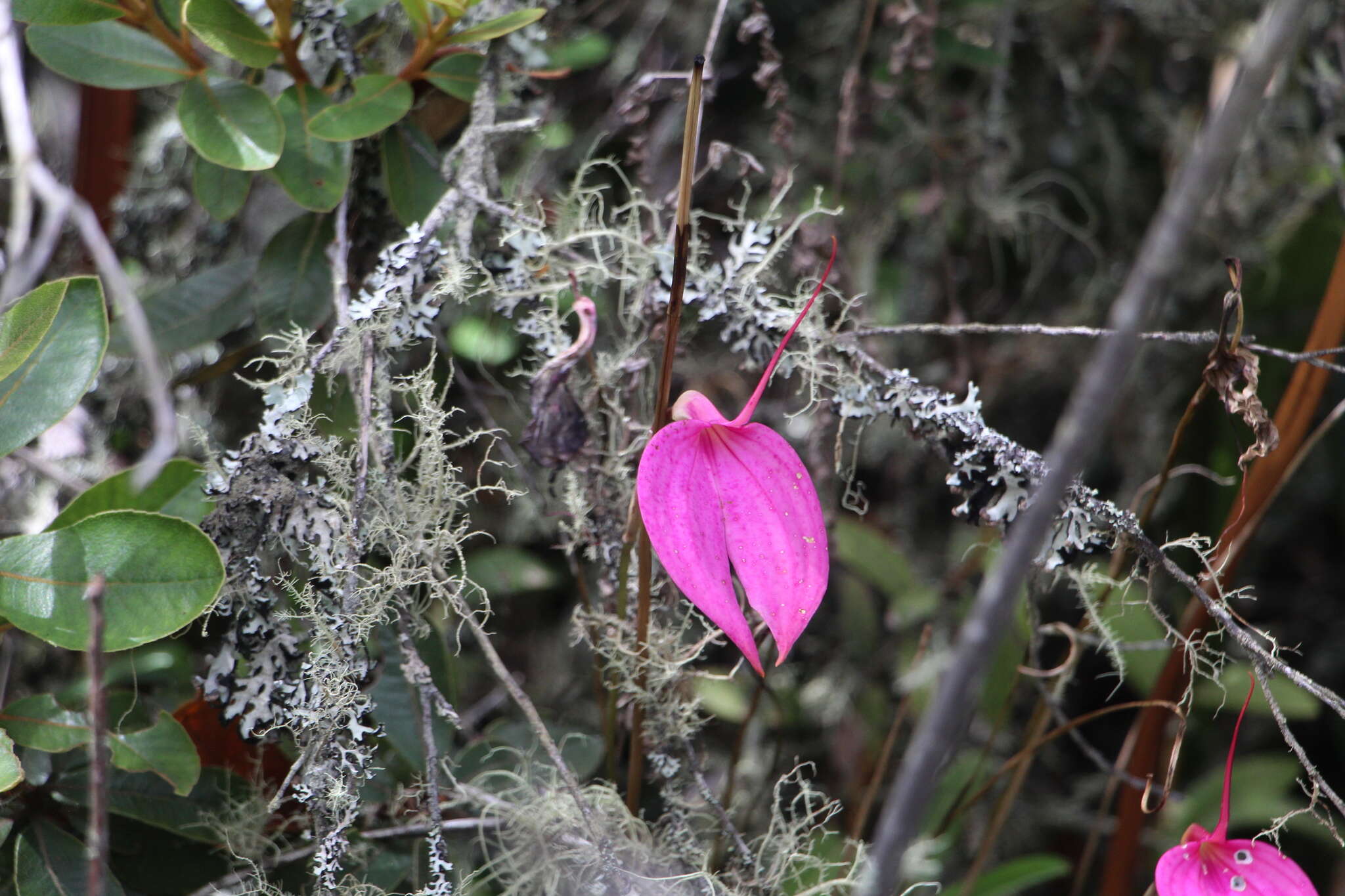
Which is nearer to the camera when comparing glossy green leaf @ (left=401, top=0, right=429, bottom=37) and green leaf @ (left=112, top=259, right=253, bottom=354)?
glossy green leaf @ (left=401, top=0, right=429, bottom=37)

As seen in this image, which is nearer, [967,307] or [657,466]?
[657,466]

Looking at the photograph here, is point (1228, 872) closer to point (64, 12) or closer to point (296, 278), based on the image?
point (296, 278)

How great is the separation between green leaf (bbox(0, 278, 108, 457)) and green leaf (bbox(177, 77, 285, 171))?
0.12 metres

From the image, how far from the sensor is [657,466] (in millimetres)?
496

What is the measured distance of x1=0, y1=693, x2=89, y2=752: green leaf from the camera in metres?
0.57

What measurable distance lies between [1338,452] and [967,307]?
0.50 m

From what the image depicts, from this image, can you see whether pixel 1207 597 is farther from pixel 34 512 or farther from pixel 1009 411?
pixel 34 512

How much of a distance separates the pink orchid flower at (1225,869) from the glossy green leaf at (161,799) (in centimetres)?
59

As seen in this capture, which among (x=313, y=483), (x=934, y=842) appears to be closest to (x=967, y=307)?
(x=934, y=842)

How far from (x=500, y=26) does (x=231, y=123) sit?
193 millimetres

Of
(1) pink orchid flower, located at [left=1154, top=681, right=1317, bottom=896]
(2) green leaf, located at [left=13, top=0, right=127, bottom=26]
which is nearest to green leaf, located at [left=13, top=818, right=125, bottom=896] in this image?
(2) green leaf, located at [left=13, top=0, right=127, bottom=26]

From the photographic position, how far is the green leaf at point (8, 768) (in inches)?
18.8

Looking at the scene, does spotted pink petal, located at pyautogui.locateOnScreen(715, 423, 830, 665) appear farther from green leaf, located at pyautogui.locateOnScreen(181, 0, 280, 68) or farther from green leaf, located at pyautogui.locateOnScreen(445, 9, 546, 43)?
green leaf, located at pyautogui.locateOnScreen(181, 0, 280, 68)

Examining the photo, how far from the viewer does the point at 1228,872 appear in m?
0.54
